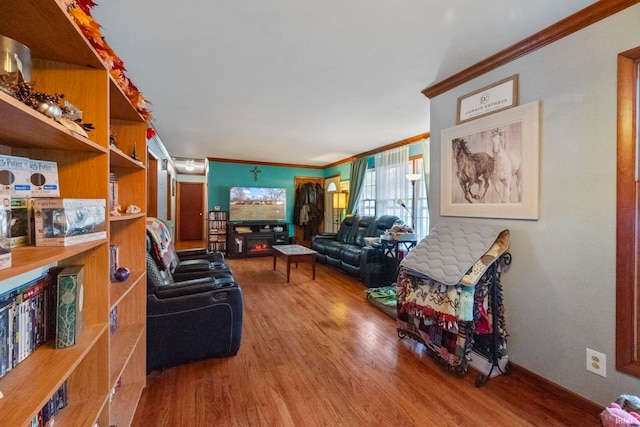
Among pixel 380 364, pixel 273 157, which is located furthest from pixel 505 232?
pixel 273 157

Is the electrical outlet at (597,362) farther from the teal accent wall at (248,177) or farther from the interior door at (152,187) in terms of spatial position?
the teal accent wall at (248,177)

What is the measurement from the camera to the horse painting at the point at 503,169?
1.92 meters

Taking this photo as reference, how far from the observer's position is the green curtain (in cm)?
571

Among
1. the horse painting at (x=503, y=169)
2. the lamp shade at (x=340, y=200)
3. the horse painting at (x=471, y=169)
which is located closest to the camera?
→ the horse painting at (x=503, y=169)

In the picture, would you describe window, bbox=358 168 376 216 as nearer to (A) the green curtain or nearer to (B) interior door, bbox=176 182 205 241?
(A) the green curtain

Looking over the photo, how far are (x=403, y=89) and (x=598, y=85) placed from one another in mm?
1391

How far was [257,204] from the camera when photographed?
648 centimetres

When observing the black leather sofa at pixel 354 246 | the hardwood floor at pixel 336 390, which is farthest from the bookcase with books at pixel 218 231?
the hardwood floor at pixel 336 390

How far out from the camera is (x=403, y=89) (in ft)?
8.52

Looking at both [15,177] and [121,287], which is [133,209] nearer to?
[121,287]

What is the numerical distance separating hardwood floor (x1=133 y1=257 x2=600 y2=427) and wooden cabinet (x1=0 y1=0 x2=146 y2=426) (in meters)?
0.36

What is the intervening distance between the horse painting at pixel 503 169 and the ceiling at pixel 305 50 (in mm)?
654

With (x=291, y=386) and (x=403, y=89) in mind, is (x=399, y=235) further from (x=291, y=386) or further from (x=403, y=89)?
(x=291, y=386)

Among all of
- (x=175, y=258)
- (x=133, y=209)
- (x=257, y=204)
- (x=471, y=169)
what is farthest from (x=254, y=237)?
(x=471, y=169)
